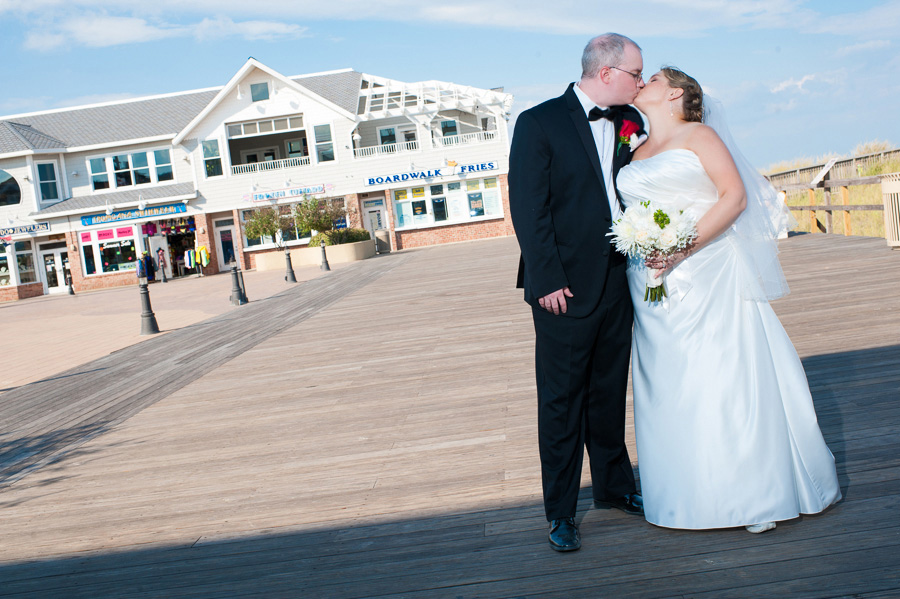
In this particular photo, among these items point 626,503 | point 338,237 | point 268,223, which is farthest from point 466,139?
point 626,503

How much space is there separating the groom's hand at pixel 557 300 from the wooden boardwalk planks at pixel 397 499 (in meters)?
0.96


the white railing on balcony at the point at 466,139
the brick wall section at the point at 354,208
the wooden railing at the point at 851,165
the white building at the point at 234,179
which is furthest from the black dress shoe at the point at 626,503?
the white railing on balcony at the point at 466,139

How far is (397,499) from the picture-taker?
3.85 metres

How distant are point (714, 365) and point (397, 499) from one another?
175 cm

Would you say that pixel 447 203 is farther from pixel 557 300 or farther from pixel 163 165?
pixel 557 300

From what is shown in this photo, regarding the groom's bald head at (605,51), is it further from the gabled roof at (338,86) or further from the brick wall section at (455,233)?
the gabled roof at (338,86)

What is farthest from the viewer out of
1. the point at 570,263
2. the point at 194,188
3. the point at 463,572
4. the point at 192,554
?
the point at 194,188

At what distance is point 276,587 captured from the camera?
3.02m

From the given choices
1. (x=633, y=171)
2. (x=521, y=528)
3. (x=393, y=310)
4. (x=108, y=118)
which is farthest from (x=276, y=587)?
(x=108, y=118)

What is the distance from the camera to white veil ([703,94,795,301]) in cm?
309

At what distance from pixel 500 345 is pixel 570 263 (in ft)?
15.4

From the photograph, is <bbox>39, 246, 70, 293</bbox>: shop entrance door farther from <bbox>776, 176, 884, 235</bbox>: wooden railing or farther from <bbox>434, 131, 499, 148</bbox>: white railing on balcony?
<bbox>776, 176, 884, 235</bbox>: wooden railing

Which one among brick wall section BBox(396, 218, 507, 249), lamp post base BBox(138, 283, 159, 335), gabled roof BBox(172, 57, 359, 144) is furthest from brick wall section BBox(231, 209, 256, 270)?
lamp post base BBox(138, 283, 159, 335)

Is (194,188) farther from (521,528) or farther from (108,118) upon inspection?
(521,528)
